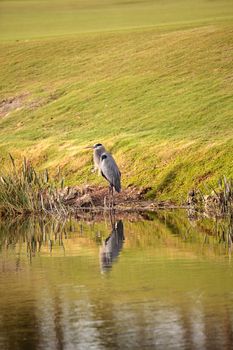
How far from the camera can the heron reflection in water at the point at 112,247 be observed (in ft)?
70.1

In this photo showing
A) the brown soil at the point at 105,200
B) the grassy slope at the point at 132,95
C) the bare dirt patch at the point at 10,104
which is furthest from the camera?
the bare dirt patch at the point at 10,104

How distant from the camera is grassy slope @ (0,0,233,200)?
116 feet

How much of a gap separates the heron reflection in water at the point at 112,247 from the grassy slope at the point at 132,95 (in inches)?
242

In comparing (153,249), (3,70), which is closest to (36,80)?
(3,70)

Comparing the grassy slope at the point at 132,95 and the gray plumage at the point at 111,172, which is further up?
the grassy slope at the point at 132,95

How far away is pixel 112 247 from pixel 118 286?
5.73 metres

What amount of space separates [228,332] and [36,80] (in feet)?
131

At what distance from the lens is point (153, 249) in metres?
23.3

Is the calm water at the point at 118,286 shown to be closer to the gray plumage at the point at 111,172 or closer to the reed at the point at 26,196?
the reed at the point at 26,196

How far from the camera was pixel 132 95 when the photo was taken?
45531 mm

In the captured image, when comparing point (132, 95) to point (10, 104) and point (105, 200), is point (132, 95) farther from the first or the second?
point (105, 200)

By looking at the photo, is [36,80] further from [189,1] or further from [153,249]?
[153,249]

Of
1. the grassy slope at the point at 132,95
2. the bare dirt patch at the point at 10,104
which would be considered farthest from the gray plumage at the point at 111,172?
the bare dirt patch at the point at 10,104

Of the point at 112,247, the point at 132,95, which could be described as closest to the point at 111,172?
the point at 112,247
